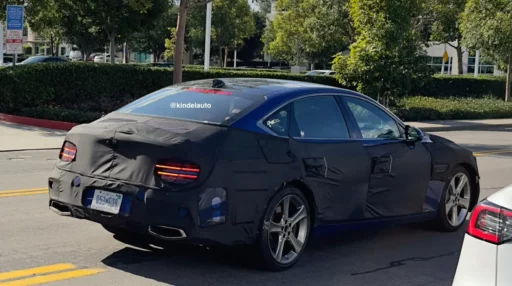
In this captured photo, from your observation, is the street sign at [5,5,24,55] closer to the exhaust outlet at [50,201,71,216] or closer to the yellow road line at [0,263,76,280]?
the exhaust outlet at [50,201,71,216]

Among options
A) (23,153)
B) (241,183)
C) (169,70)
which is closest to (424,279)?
(241,183)

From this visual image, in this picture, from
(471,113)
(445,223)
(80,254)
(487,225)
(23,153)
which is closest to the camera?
(487,225)

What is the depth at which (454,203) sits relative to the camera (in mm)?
8219

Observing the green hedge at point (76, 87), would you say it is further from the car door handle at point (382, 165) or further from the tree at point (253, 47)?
the tree at point (253, 47)

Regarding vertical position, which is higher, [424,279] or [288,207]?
[288,207]

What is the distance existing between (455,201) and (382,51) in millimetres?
17044

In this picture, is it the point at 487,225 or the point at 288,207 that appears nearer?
the point at 487,225

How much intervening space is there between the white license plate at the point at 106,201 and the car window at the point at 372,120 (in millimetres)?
2516

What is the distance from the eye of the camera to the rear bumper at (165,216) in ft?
18.2

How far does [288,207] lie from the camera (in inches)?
246

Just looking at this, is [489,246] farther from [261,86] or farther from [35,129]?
[35,129]

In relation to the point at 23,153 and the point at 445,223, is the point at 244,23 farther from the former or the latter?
the point at 445,223

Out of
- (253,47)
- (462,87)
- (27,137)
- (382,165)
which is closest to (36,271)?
(382,165)

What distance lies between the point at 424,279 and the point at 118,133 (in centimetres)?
287
